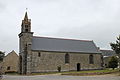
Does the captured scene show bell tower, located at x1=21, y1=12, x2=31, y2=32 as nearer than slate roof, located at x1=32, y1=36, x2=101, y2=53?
Yes

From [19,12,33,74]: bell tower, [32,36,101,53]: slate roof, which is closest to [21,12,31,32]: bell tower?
[19,12,33,74]: bell tower

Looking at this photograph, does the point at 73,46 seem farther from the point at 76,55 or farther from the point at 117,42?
the point at 117,42

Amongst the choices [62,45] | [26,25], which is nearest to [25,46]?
[26,25]

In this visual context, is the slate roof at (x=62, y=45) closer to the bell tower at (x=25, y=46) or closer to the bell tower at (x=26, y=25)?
the bell tower at (x=25, y=46)

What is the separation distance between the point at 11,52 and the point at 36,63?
19.6 meters

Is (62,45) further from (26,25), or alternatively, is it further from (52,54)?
(26,25)

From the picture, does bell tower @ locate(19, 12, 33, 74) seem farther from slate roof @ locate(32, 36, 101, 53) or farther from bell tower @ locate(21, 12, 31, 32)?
slate roof @ locate(32, 36, 101, 53)

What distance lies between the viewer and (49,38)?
66375 mm

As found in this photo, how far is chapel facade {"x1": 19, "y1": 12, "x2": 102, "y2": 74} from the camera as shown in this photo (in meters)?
60.2

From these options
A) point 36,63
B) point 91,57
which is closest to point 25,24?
point 36,63

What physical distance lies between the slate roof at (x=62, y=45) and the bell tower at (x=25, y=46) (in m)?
1.73

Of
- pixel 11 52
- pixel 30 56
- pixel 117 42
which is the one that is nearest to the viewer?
pixel 117 42

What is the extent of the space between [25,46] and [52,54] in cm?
746

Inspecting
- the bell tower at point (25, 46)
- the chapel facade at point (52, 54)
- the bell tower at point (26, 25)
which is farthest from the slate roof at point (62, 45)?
the bell tower at point (26, 25)
